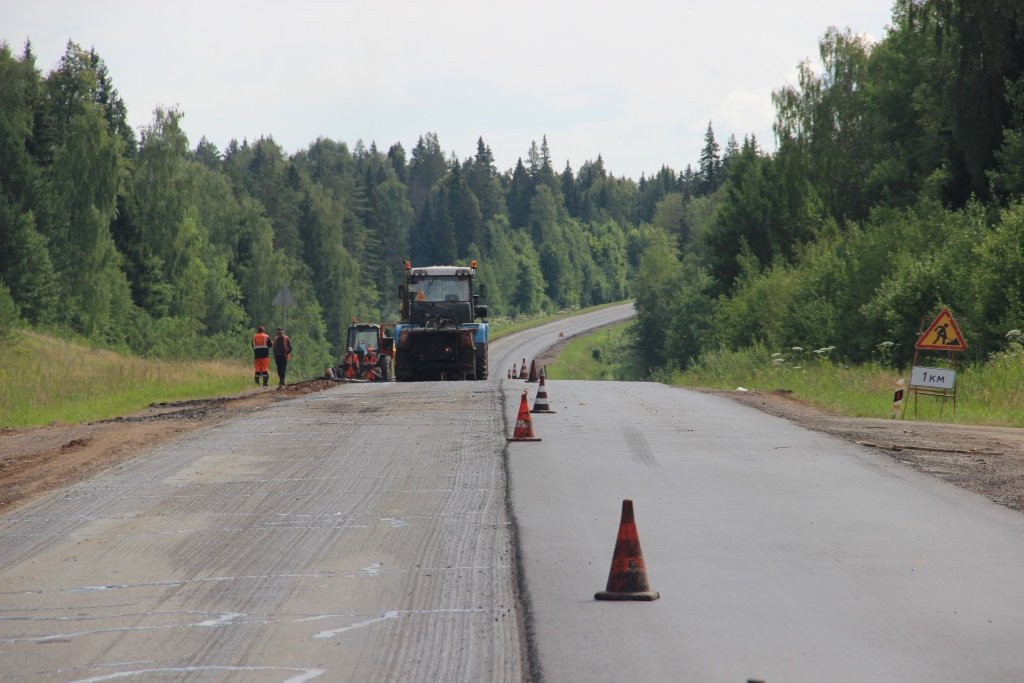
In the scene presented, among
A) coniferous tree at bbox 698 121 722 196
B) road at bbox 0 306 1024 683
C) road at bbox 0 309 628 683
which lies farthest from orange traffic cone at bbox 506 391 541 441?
coniferous tree at bbox 698 121 722 196

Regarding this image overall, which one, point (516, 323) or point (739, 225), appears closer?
point (739, 225)

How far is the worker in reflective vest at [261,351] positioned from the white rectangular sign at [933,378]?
17.5 meters

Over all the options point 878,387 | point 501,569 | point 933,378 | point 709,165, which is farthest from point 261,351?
point 709,165

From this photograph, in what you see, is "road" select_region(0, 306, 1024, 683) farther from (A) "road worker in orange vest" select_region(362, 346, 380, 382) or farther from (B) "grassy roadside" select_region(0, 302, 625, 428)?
(A) "road worker in orange vest" select_region(362, 346, 380, 382)

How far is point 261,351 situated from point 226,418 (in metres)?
13.6

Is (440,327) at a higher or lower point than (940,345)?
higher

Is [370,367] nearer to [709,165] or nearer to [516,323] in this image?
[516,323]

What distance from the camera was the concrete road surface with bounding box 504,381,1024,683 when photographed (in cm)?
618

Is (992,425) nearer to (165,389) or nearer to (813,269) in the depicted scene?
(165,389)

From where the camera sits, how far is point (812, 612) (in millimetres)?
7129

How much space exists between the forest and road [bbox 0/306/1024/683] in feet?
62.2

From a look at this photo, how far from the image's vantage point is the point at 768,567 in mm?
8414

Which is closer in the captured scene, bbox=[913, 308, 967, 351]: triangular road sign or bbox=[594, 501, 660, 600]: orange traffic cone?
bbox=[594, 501, 660, 600]: orange traffic cone

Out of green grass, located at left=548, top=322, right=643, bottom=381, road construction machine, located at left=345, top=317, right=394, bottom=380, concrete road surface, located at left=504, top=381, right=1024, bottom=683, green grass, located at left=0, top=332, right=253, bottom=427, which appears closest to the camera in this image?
concrete road surface, located at left=504, top=381, right=1024, bottom=683
